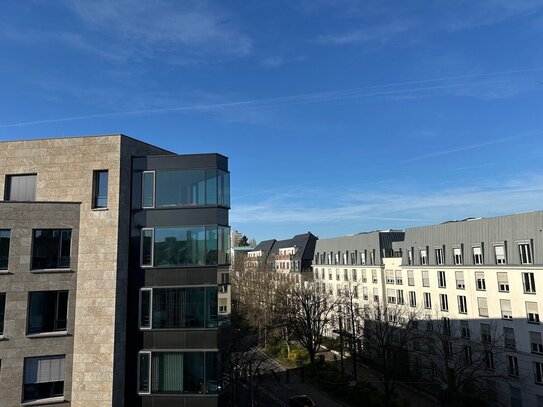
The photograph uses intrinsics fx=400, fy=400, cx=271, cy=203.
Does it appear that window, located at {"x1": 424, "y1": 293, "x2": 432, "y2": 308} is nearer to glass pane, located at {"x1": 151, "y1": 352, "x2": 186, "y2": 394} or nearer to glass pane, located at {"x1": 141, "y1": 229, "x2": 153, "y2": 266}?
glass pane, located at {"x1": 151, "y1": 352, "x2": 186, "y2": 394}

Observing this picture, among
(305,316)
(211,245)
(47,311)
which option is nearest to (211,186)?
(211,245)

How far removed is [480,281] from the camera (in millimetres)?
42438

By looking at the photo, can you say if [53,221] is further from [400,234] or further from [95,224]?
[400,234]

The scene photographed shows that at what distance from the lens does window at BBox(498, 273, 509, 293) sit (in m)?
39.3

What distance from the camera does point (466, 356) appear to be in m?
41.4

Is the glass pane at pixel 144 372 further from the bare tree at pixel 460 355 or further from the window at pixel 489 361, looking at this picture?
the window at pixel 489 361

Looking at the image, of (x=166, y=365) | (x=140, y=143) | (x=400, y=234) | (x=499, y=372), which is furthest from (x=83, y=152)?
(x=400, y=234)

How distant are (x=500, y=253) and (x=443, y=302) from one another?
31.1ft

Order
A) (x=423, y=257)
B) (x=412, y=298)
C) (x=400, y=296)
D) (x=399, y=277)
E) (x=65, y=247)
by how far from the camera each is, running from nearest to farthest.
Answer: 1. (x=65, y=247)
2. (x=423, y=257)
3. (x=412, y=298)
4. (x=400, y=296)
5. (x=399, y=277)

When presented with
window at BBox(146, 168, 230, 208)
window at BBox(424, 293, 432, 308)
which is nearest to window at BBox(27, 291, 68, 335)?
window at BBox(146, 168, 230, 208)

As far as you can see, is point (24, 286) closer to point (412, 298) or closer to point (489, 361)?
point (489, 361)

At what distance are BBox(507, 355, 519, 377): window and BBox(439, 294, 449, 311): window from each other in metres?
9.08

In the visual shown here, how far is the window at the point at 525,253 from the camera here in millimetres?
37406

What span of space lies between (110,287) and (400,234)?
5279 cm
